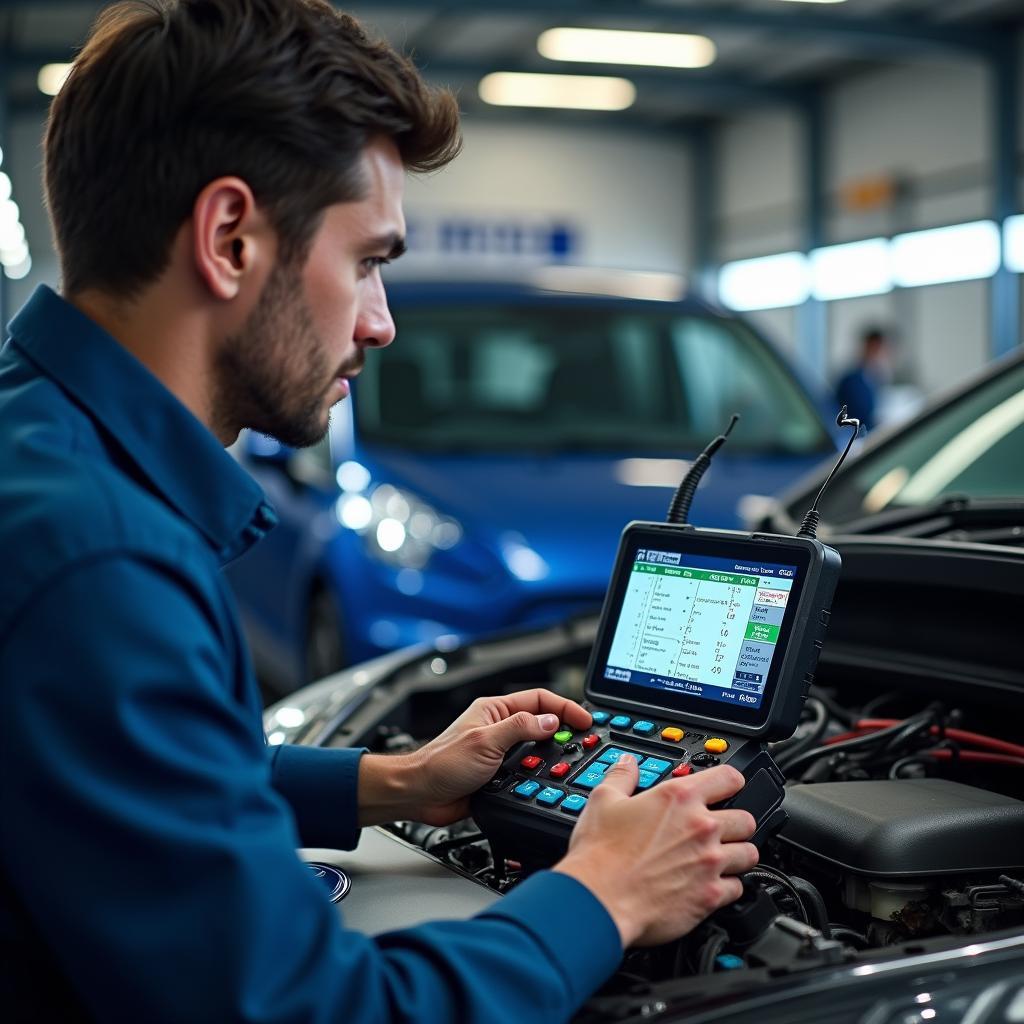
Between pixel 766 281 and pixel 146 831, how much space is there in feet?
54.3

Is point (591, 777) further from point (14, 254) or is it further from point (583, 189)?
point (583, 189)

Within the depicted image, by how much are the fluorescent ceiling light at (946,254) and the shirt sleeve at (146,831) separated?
12467 millimetres

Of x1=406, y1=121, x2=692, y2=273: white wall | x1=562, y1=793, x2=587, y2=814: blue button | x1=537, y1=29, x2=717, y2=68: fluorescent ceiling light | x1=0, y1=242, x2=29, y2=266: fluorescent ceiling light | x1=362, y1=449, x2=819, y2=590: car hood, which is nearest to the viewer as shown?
x1=562, y1=793, x2=587, y2=814: blue button

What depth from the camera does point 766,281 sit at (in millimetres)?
16781

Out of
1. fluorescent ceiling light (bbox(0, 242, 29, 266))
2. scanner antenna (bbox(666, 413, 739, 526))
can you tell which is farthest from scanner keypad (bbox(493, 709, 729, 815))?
fluorescent ceiling light (bbox(0, 242, 29, 266))

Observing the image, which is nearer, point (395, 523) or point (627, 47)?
point (395, 523)

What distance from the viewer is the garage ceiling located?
10.8 meters

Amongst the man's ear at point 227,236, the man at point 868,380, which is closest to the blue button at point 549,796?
the man's ear at point 227,236

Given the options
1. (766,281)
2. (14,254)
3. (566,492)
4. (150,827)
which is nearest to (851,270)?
(766,281)

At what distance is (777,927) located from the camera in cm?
120

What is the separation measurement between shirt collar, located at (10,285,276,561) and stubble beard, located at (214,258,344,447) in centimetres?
7

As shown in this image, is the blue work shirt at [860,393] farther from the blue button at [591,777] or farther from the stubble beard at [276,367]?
the stubble beard at [276,367]

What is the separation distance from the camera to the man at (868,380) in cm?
909

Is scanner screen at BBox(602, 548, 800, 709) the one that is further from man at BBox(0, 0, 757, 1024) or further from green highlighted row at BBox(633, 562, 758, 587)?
man at BBox(0, 0, 757, 1024)
